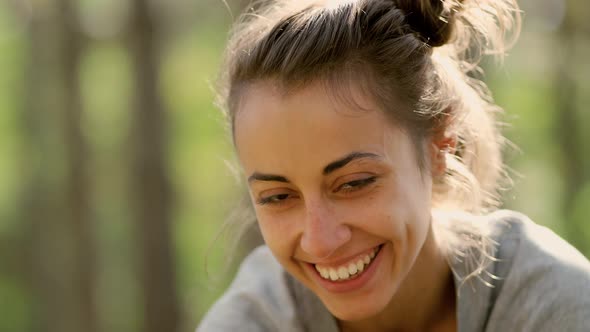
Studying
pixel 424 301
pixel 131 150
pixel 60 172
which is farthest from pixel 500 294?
pixel 60 172

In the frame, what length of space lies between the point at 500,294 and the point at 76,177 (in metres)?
5.63

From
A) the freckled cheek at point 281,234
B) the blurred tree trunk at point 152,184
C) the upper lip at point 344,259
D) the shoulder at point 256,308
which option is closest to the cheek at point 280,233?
the freckled cheek at point 281,234

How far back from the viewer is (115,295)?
30.9 feet

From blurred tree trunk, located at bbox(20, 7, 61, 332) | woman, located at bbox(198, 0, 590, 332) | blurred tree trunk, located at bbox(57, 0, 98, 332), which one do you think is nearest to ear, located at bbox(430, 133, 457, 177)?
woman, located at bbox(198, 0, 590, 332)

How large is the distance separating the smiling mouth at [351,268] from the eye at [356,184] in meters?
0.18

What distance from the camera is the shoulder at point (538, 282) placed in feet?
7.86

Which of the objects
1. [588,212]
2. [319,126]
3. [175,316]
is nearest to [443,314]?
[319,126]

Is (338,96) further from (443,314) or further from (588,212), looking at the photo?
(588,212)

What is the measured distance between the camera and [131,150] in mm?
7789

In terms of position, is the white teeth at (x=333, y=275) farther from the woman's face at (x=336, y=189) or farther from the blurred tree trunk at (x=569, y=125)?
the blurred tree trunk at (x=569, y=125)

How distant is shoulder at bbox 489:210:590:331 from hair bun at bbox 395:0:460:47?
25.0 inches

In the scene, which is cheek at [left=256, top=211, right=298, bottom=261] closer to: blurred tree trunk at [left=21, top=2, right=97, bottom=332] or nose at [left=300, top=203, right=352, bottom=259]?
nose at [left=300, top=203, right=352, bottom=259]

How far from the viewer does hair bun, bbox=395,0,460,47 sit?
8.14 feet

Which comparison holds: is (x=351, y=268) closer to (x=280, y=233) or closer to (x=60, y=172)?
(x=280, y=233)
